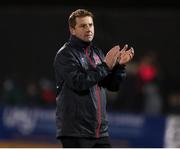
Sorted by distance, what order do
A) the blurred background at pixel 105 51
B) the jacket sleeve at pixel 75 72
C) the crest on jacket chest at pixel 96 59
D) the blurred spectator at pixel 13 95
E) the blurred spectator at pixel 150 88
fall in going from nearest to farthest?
1. the jacket sleeve at pixel 75 72
2. the crest on jacket chest at pixel 96 59
3. the blurred background at pixel 105 51
4. the blurred spectator at pixel 150 88
5. the blurred spectator at pixel 13 95

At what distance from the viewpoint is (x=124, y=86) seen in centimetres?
1346

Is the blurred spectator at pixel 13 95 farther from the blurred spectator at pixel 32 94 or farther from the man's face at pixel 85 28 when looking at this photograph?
the man's face at pixel 85 28

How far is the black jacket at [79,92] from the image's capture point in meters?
5.45

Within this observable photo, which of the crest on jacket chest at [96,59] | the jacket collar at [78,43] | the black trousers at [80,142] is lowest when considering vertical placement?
the black trousers at [80,142]

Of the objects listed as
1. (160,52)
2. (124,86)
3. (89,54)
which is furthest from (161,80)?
(89,54)

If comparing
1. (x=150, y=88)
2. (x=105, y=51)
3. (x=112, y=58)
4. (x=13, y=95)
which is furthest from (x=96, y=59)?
(x=105, y=51)

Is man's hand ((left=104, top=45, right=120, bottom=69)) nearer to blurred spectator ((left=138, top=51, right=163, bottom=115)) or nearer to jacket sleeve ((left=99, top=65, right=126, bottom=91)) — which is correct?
jacket sleeve ((left=99, top=65, right=126, bottom=91))

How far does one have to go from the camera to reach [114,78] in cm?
568

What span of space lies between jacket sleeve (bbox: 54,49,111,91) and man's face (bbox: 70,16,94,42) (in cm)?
16

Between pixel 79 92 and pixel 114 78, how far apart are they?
352 millimetres

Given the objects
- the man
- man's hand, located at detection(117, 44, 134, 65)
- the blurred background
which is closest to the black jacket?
the man

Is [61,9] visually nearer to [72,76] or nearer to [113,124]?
[113,124]

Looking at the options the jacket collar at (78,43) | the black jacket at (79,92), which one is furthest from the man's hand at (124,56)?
the jacket collar at (78,43)

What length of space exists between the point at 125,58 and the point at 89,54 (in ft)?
0.96
